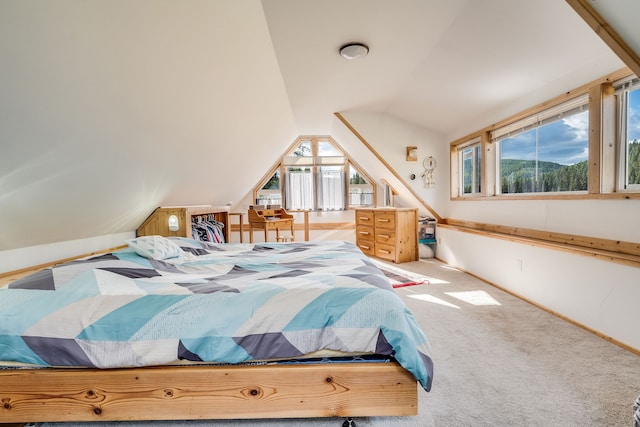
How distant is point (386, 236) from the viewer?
473 centimetres

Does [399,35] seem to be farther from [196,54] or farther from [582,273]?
[582,273]

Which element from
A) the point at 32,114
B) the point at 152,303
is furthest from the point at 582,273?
the point at 32,114

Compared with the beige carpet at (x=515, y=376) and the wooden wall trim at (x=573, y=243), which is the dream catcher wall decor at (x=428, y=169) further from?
the beige carpet at (x=515, y=376)

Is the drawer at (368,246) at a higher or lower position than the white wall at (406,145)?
lower

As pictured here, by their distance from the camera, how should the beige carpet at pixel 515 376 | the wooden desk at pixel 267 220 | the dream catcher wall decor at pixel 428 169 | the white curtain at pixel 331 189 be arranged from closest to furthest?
the beige carpet at pixel 515 376
the dream catcher wall decor at pixel 428 169
the wooden desk at pixel 267 220
the white curtain at pixel 331 189

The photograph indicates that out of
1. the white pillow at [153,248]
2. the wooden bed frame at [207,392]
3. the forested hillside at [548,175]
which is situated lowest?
the wooden bed frame at [207,392]

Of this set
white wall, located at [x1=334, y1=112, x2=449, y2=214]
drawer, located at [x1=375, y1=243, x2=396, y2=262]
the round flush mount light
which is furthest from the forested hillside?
the round flush mount light

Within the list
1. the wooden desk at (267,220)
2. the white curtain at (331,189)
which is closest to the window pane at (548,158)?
the white curtain at (331,189)

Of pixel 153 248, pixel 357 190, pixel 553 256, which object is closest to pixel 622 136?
pixel 553 256

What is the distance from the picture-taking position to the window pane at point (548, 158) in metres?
2.52

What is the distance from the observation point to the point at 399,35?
2.40m

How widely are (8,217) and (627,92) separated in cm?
414

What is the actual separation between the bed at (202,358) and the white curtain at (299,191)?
5.01 metres

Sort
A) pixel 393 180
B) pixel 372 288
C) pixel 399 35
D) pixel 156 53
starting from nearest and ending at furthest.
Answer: pixel 372 288, pixel 156 53, pixel 399 35, pixel 393 180
